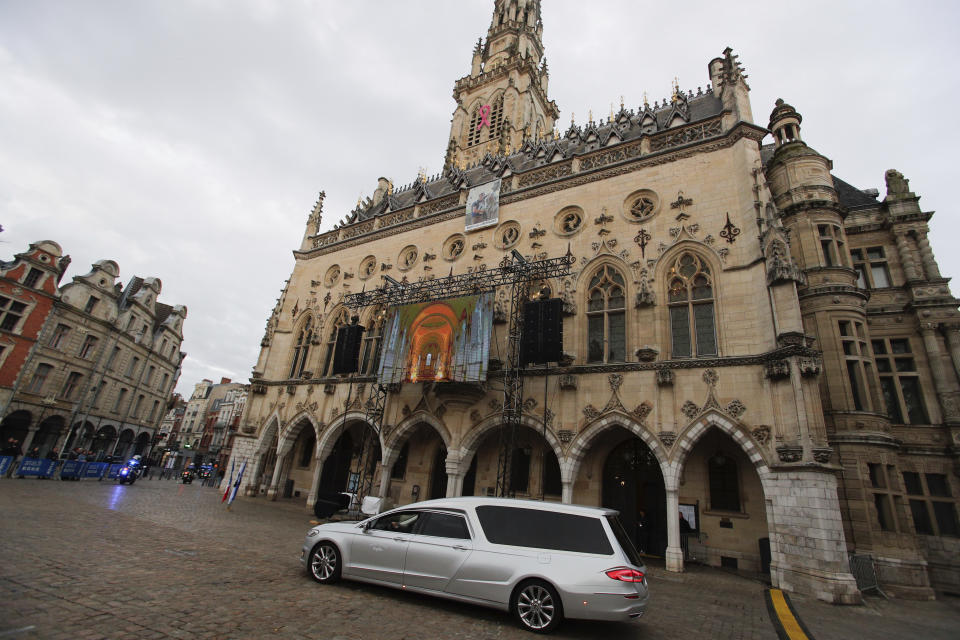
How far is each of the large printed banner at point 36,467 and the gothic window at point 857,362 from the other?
32.1 metres

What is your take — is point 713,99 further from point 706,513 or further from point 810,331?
point 706,513

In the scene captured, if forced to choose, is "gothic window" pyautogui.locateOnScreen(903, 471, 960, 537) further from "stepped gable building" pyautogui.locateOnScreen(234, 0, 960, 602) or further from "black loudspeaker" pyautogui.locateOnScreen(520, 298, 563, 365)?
"black loudspeaker" pyautogui.locateOnScreen(520, 298, 563, 365)

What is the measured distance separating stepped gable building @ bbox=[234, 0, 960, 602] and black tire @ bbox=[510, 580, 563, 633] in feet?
25.9

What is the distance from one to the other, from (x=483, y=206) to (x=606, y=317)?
8.17 meters

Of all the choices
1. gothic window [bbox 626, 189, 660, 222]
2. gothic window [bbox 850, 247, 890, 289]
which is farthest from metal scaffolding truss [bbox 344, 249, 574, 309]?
gothic window [bbox 850, 247, 890, 289]

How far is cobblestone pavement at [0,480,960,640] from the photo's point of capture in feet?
15.2

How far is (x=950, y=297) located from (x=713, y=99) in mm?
11802

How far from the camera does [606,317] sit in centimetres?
1505

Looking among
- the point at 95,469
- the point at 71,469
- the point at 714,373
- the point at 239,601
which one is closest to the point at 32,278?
the point at 95,469

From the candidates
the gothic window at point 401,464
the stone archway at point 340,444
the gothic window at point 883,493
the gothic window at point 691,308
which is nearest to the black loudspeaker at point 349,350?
the stone archway at point 340,444

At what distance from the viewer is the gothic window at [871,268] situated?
1683cm

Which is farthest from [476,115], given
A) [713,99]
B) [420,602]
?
[420,602]

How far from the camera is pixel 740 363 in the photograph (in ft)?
40.1

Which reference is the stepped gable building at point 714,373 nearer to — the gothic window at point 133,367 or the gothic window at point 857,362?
the gothic window at point 857,362
